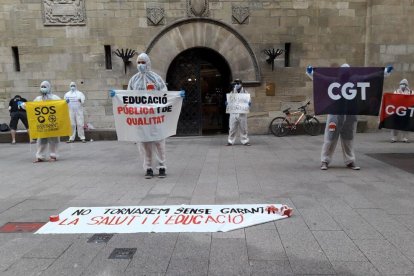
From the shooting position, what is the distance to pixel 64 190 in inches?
238

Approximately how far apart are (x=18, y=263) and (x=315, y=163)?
6.30 m

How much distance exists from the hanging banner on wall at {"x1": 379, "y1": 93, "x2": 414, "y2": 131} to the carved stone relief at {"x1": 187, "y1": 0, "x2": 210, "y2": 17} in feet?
23.3

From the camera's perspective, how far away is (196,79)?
13438 millimetres

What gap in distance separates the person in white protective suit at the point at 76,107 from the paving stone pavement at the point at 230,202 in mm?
2767

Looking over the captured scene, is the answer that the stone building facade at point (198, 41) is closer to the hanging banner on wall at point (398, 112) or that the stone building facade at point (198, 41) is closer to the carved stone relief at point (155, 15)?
the carved stone relief at point (155, 15)

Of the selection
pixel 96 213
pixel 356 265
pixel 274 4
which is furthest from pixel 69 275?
pixel 274 4

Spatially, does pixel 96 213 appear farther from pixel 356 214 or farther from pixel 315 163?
pixel 315 163

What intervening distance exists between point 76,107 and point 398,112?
986 centimetres

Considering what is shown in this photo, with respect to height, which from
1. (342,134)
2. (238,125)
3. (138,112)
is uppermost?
(138,112)

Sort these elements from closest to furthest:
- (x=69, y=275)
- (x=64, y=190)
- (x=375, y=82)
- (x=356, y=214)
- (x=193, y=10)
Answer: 1. (x=69, y=275)
2. (x=356, y=214)
3. (x=64, y=190)
4. (x=375, y=82)
5. (x=193, y=10)

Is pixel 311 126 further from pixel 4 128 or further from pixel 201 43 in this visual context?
pixel 4 128

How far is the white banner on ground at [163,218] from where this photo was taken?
4.16 metres

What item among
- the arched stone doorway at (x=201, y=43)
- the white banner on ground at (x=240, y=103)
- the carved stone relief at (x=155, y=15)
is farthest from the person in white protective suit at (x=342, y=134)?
the carved stone relief at (x=155, y=15)

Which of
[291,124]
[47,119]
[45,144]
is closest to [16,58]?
[47,119]
